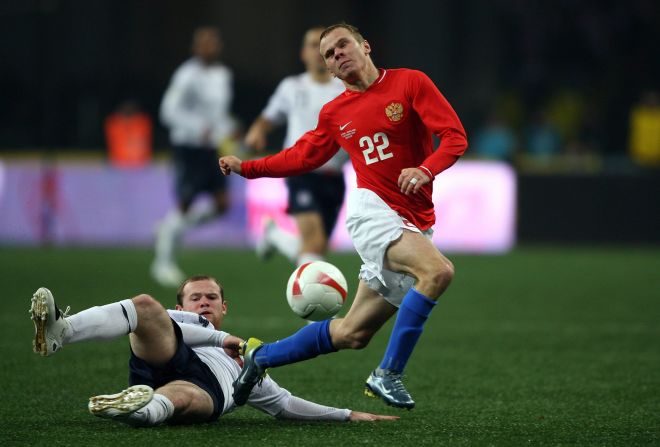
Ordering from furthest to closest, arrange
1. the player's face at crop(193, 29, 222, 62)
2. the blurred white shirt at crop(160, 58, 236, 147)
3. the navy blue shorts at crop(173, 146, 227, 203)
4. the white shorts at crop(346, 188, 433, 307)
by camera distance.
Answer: the navy blue shorts at crop(173, 146, 227, 203), the blurred white shirt at crop(160, 58, 236, 147), the player's face at crop(193, 29, 222, 62), the white shorts at crop(346, 188, 433, 307)

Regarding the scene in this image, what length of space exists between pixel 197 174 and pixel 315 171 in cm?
382

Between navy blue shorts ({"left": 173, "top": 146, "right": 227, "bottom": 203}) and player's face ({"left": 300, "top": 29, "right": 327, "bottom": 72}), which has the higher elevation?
player's face ({"left": 300, "top": 29, "right": 327, "bottom": 72})

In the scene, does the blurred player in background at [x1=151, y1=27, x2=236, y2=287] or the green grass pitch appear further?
the blurred player in background at [x1=151, y1=27, x2=236, y2=287]

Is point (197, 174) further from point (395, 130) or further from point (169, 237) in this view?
point (395, 130)

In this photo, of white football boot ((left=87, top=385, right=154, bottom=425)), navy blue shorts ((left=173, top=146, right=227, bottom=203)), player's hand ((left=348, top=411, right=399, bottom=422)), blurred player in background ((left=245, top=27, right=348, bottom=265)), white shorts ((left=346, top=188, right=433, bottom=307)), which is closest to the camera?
white football boot ((left=87, top=385, right=154, bottom=425))

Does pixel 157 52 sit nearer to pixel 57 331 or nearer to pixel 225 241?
pixel 225 241

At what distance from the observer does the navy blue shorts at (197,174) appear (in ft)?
40.3

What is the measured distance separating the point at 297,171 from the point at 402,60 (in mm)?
14896

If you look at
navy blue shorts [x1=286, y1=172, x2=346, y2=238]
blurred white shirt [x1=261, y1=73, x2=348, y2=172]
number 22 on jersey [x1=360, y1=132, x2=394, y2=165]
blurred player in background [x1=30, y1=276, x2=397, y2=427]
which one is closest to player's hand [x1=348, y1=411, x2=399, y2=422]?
blurred player in background [x1=30, y1=276, x2=397, y2=427]

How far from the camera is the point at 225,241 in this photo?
54.8ft

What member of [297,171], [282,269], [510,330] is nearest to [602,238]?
[282,269]

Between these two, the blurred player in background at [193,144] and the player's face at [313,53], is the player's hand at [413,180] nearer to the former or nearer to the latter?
the player's face at [313,53]

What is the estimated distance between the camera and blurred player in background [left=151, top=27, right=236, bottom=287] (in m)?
12.2

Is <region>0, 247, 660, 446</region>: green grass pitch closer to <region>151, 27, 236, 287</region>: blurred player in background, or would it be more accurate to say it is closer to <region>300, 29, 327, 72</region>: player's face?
<region>151, 27, 236, 287</region>: blurred player in background
